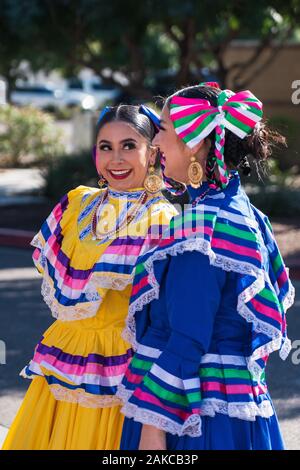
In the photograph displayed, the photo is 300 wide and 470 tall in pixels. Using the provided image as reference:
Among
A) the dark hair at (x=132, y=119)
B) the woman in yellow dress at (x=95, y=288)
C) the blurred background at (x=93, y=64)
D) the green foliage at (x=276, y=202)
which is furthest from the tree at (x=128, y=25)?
the woman in yellow dress at (x=95, y=288)

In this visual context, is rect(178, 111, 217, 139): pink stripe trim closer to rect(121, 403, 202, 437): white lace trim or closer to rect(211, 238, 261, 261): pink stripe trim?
rect(211, 238, 261, 261): pink stripe trim

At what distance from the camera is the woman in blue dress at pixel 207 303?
8.73 feet

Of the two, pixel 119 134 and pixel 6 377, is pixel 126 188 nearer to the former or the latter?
pixel 119 134

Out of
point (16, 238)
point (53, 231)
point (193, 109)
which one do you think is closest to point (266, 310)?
point (193, 109)

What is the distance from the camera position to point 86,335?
12.0 feet

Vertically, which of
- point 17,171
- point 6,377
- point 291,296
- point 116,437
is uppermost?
point 291,296

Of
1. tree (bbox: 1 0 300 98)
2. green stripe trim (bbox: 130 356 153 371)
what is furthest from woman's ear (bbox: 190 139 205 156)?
tree (bbox: 1 0 300 98)

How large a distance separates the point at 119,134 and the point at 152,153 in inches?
6.3

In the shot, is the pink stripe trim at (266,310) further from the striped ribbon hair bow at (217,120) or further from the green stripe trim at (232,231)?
the striped ribbon hair bow at (217,120)

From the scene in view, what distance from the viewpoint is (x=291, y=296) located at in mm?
3068

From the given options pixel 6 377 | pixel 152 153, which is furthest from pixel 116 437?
pixel 6 377

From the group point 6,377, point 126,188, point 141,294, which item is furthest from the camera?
point 6,377

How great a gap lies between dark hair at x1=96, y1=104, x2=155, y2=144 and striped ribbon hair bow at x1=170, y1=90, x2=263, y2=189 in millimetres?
887

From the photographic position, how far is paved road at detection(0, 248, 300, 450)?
5539 millimetres
